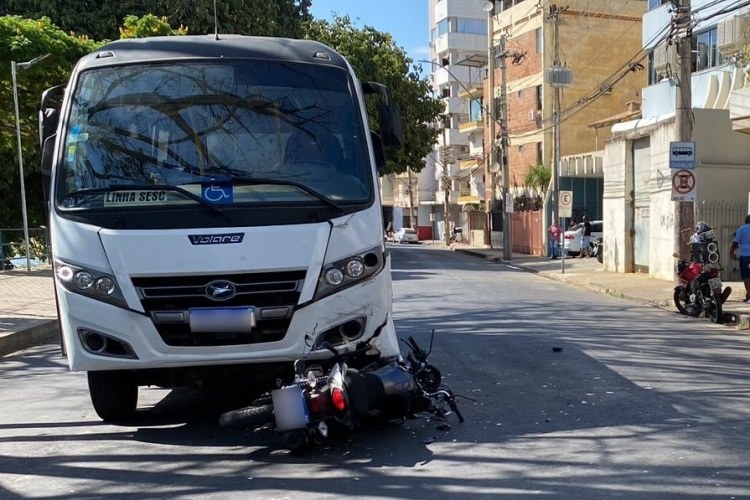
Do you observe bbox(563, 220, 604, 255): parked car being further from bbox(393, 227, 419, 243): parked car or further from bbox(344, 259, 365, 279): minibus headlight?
bbox(393, 227, 419, 243): parked car

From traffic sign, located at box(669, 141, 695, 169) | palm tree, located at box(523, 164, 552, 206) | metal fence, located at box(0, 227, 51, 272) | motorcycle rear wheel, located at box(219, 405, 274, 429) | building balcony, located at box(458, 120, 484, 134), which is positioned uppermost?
building balcony, located at box(458, 120, 484, 134)

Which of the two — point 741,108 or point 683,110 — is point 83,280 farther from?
point 741,108

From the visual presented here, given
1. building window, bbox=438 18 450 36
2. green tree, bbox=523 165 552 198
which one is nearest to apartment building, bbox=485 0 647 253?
green tree, bbox=523 165 552 198

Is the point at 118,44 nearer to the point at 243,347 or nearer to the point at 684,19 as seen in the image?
the point at 243,347

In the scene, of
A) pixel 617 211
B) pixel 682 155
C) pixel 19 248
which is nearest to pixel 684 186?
pixel 682 155

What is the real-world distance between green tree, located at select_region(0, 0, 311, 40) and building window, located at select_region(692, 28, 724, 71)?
1440 centimetres

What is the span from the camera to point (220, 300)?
504cm

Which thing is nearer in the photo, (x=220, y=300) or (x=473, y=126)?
(x=220, y=300)

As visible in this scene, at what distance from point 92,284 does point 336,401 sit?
182cm

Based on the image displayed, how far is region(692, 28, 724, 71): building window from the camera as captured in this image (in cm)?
2041

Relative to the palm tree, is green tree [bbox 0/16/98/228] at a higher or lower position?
higher

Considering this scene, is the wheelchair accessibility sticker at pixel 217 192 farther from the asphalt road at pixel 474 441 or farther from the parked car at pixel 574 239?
the parked car at pixel 574 239

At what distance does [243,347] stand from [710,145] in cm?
1636

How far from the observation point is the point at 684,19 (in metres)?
14.7
